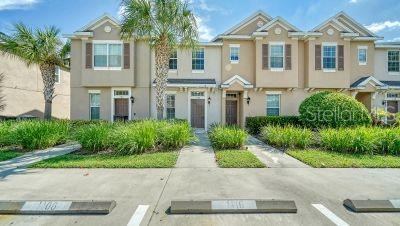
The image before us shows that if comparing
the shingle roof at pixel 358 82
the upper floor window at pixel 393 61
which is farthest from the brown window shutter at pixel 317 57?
the upper floor window at pixel 393 61

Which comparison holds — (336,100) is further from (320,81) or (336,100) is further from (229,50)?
(229,50)

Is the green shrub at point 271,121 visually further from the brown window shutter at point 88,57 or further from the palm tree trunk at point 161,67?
the brown window shutter at point 88,57

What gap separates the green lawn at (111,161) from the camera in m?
7.69

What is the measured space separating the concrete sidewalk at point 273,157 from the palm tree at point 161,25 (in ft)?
17.5

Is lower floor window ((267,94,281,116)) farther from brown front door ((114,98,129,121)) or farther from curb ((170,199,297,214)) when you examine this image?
curb ((170,199,297,214))

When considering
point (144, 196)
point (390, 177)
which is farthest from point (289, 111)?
point (144, 196)

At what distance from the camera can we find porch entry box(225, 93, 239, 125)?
63.2 ft

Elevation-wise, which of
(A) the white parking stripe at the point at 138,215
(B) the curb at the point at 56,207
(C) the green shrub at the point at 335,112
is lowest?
(A) the white parking stripe at the point at 138,215

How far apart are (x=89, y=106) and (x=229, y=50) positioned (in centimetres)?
1067

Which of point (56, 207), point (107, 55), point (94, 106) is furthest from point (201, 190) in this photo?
point (94, 106)

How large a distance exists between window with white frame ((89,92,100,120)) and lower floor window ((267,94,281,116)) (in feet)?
39.8

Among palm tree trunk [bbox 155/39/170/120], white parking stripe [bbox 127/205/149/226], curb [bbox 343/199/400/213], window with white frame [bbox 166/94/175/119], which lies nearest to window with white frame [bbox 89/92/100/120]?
window with white frame [bbox 166/94/175/119]

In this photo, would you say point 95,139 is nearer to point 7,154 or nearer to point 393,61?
point 7,154

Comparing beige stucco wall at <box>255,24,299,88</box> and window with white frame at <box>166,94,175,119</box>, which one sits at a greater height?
beige stucco wall at <box>255,24,299,88</box>
